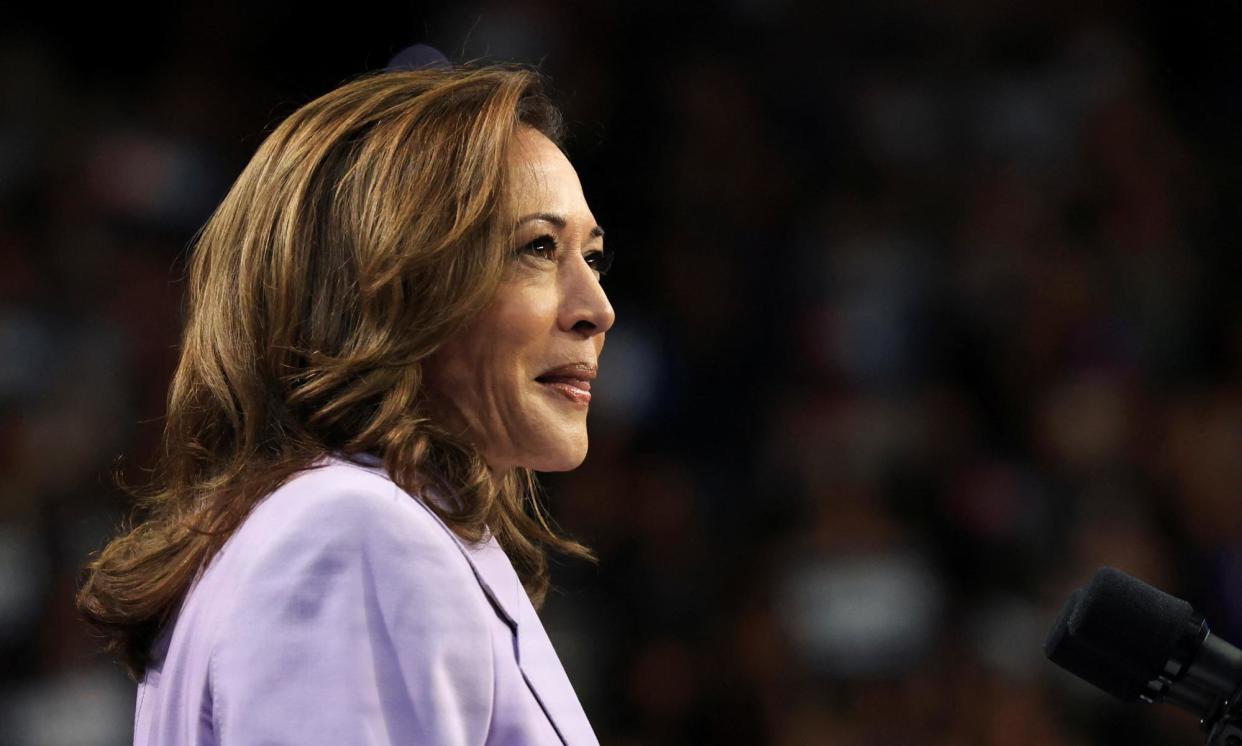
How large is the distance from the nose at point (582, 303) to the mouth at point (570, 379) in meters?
0.03

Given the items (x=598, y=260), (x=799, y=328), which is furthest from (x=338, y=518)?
(x=799, y=328)

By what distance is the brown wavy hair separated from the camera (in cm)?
113

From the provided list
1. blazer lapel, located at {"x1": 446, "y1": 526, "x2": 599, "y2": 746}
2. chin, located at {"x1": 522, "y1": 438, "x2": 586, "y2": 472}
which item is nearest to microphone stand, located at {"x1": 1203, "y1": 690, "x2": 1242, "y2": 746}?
blazer lapel, located at {"x1": 446, "y1": 526, "x2": 599, "y2": 746}

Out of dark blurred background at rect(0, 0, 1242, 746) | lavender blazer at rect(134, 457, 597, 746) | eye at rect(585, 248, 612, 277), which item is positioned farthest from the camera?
dark blurred background at rect(0, 0, 1242, 746)

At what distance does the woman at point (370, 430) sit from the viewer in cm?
98

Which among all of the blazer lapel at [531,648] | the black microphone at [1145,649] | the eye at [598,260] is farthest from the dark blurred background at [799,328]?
the black microphone at [1145,649]

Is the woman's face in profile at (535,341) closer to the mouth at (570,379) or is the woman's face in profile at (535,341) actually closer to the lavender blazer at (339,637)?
the mouth at (570,379)

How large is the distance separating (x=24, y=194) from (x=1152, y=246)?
2.52 m

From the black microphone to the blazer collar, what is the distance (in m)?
0.38

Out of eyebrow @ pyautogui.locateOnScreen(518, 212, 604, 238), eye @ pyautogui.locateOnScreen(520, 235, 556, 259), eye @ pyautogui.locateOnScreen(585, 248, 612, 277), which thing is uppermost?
eyebrow @ pyautogui.locateOnScreen(518, 212, 604, 238)

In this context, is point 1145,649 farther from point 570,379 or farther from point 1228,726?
point 570,379

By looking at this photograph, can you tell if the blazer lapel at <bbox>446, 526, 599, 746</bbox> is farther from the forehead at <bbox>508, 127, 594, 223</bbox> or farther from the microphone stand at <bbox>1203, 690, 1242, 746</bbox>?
the microphone stand at <bbox>1203, 690, 1242, 746</bbox>

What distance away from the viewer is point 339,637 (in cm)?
97

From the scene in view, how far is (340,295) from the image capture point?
1175 mm
